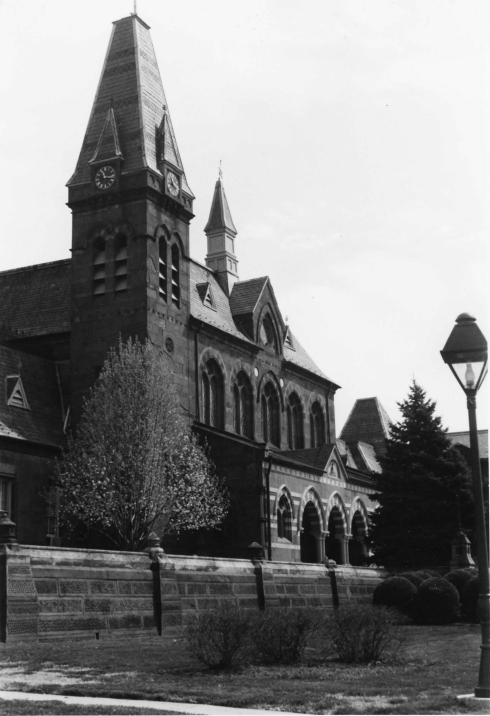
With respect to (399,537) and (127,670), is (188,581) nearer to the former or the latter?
(127,670)

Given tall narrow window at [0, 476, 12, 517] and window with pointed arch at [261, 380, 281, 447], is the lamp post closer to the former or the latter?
tall narrow window at [0, 476, 12, 517]

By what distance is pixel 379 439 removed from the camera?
279 feet

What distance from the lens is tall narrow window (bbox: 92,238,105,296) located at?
155ft

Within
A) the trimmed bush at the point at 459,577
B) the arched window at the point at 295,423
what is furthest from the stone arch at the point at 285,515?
the arched window at the point at 295,423

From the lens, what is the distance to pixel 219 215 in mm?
67125

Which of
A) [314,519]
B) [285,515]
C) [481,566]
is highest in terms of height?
[285,515]

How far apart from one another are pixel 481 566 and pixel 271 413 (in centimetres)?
4491

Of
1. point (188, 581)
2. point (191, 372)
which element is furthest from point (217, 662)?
point (191, 372)

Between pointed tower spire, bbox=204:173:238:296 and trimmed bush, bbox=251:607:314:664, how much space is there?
40284 millimetres

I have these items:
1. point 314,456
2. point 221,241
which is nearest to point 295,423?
point 314,456

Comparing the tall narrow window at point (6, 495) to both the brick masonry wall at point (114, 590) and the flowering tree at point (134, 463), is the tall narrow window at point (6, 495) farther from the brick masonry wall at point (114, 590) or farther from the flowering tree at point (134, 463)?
the brick masonry wall at point (114, 590)

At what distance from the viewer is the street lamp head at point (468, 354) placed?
14.9m

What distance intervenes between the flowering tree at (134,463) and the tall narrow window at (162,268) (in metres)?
3.93

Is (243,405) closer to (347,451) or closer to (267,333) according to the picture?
(267,333)
